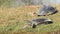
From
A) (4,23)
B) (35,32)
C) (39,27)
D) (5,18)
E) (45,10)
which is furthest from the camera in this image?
(45,10)

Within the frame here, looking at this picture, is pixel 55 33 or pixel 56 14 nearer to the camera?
pixel 55 33

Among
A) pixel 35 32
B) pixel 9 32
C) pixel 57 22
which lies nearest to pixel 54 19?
pixel 57 22

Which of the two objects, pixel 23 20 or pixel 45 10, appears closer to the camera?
pixel 23 20

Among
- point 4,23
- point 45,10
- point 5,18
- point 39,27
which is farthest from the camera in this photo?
point 45,10

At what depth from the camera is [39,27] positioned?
155 centimetres

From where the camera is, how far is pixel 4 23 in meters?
1.66

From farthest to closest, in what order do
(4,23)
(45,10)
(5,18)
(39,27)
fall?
(45,10)
(5,18)
(4,23)
(39,27)

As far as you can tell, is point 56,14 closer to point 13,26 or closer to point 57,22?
point 57,22

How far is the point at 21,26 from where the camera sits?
1576mm

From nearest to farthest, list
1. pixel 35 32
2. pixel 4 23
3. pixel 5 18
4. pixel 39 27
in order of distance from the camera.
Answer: pixel 35 32
pixel 39 27
pixel 4 23
pixel 5 18

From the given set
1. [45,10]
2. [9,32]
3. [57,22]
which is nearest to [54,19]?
[57,22]

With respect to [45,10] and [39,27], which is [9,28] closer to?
[39,27]

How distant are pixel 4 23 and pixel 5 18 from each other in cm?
19

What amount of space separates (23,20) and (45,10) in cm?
36
